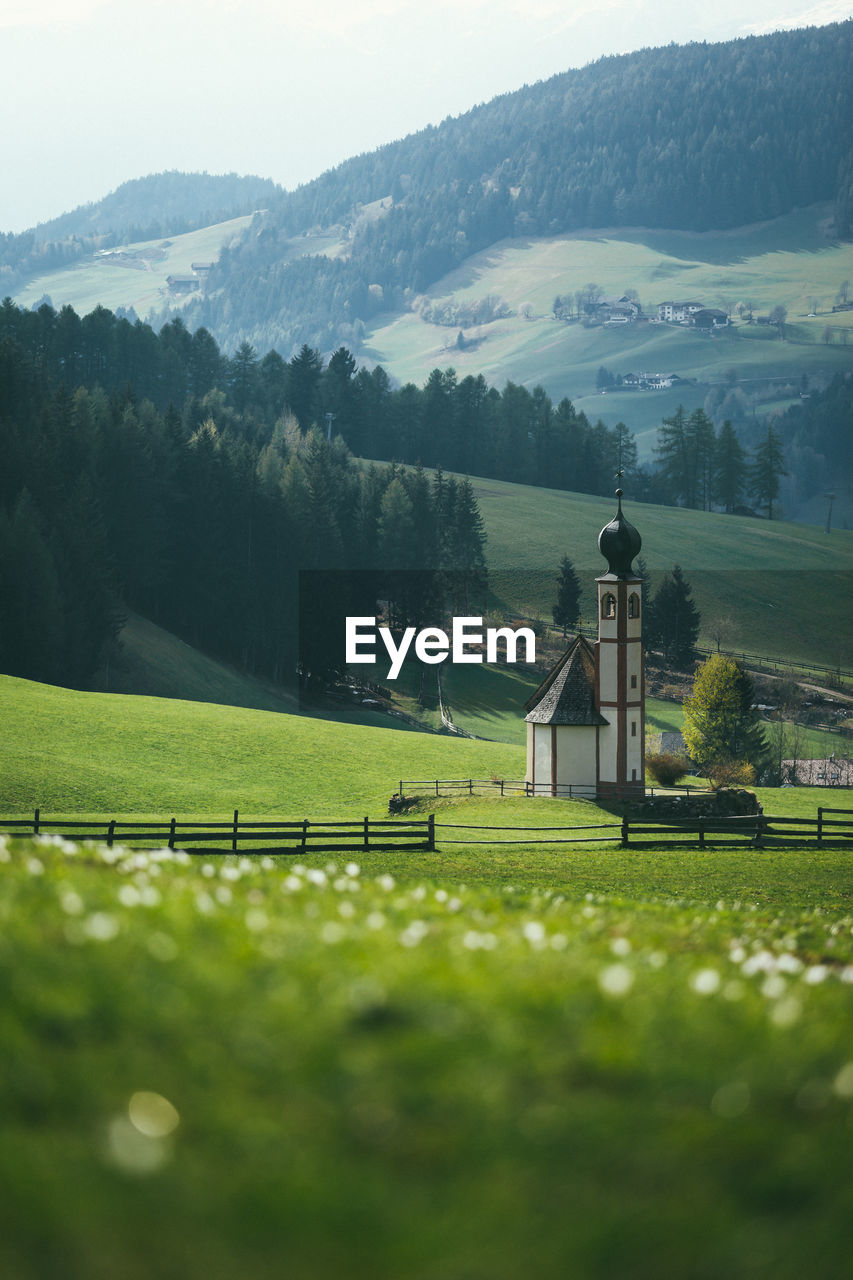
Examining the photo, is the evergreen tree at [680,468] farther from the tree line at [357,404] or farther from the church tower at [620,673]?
the church tower at [620,673]

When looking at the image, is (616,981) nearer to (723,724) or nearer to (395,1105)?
(395,1105)

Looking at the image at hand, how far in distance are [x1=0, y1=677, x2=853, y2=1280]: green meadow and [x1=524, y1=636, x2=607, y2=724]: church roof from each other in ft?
130

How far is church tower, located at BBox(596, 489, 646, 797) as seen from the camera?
173 ft

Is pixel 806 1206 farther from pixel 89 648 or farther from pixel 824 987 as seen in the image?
pixel 89 648

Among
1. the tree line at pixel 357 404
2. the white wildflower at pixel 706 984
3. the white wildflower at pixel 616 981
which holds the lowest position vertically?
the white wildflower at pixel 706 984

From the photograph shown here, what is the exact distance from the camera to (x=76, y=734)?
2137 inches

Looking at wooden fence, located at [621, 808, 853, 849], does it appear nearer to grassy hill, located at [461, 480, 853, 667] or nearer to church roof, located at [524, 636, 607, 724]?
church roof, located at [524, 636, 607, 724]

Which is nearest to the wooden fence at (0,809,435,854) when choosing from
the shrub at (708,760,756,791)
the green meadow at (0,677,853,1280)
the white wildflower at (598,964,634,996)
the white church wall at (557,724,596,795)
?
the white church wall at (557,724,596,795)

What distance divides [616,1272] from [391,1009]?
99.3 inches

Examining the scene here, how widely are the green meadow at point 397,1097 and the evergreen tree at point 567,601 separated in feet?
316

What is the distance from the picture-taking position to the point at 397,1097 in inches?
285

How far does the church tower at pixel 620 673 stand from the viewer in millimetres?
52656

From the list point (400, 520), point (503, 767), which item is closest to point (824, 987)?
point (503, 767)

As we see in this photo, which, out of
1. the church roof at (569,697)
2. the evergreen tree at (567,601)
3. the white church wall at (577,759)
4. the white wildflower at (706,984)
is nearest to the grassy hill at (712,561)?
the evergreen tree at (567,601)
